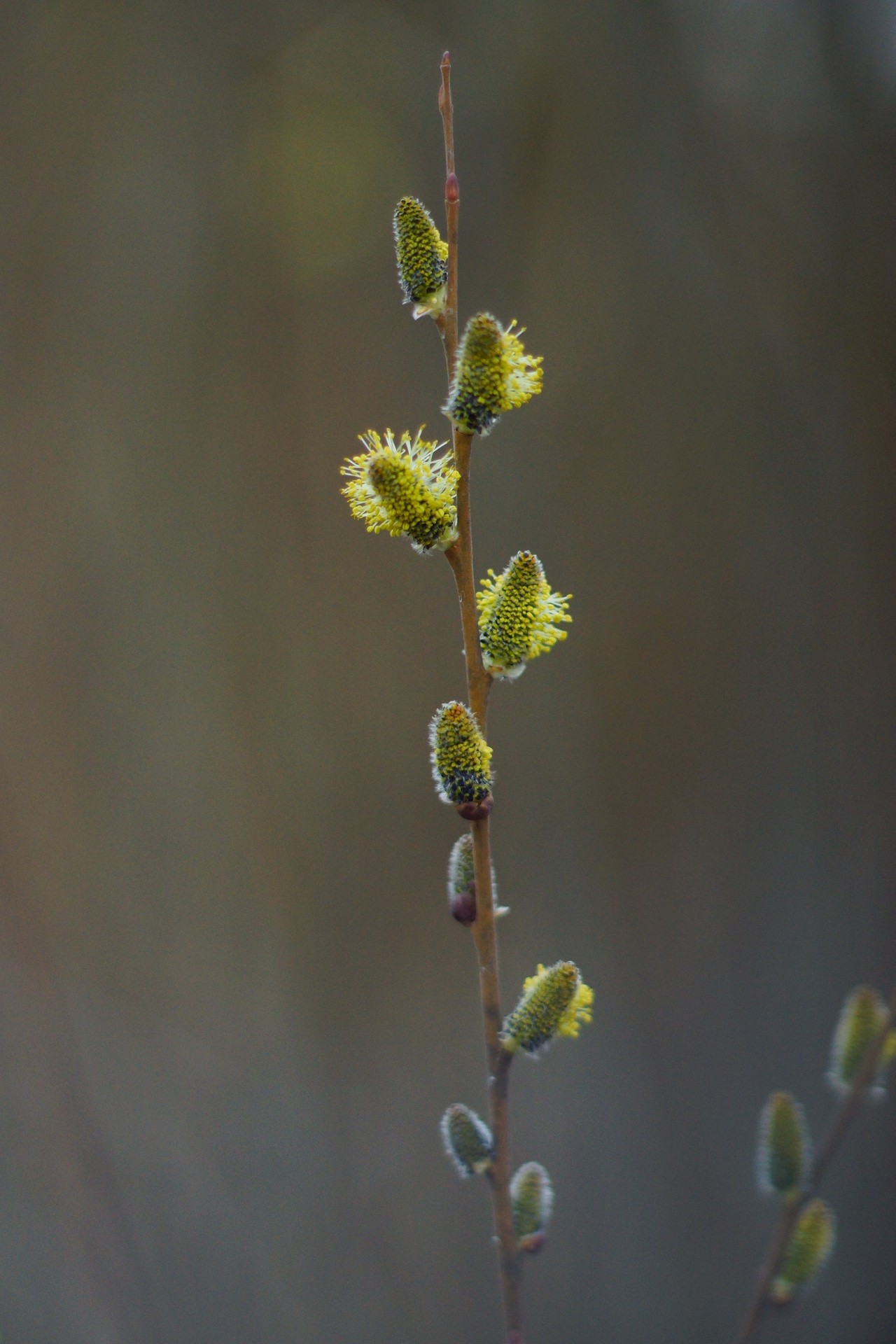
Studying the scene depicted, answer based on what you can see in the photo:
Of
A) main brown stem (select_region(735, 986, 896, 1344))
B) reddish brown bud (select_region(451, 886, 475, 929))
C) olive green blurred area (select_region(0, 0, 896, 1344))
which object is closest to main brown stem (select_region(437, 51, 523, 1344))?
reddish brown bud (select_region(451, 886, 475, 929))

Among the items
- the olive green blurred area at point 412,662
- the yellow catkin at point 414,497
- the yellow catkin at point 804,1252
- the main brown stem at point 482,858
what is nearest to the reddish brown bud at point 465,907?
the main brown stem at point 482,858

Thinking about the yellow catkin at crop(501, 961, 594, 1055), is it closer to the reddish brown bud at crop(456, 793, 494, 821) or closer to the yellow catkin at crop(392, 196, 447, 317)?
the reddish brown bud at crop(456, 793, 494, 821)

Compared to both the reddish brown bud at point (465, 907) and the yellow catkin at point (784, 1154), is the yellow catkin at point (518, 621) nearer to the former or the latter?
the reddish brown bud at point (465, 907)

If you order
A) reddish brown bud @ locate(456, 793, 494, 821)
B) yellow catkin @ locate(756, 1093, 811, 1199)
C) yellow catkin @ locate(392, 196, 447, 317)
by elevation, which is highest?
yellow catkin @ locate(392, 196, 447, 317)

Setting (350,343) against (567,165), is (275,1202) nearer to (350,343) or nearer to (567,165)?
(350,343)

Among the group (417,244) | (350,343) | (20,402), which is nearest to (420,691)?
(350,343)

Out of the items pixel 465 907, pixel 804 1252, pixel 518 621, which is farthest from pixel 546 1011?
pixel 804 1252
